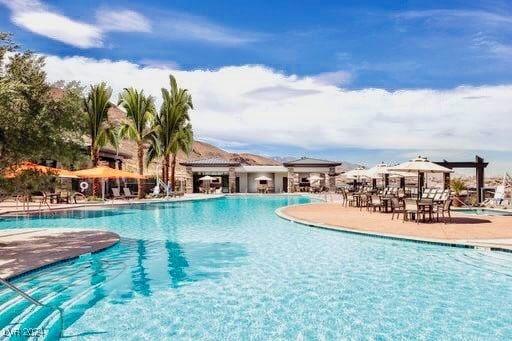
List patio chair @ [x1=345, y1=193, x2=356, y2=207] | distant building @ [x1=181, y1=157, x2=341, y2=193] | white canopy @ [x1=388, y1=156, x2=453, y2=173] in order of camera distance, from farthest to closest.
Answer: distant building @ [x1=181, y1=157, x2=341, y2=193]
patio chair @ [x1=345, y1=193, x2=356, y2=207]
white canopy @ [x1=388, y1=156, x2=453, y2=173]

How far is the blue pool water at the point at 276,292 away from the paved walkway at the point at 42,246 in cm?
29

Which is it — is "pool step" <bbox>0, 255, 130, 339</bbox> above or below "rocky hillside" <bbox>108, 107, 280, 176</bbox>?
below

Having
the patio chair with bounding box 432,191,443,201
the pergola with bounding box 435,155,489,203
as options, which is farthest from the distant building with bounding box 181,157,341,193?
the patio chair with bounding box 432,191,443,201

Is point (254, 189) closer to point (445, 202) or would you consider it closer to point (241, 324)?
point (445, 202)

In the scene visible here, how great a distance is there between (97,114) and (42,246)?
22768mm

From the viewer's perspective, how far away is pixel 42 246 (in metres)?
10.3

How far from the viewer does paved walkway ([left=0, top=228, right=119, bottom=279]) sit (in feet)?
26.7

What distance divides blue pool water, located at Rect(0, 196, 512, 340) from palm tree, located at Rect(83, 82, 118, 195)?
20.6 m

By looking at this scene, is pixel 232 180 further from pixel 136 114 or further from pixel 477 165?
pixel 477 165

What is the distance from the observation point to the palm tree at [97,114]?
3084 cm

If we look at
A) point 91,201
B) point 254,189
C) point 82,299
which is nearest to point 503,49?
point 82,299

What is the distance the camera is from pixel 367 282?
314 inches

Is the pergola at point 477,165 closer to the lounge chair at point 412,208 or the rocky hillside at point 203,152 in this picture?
the lounge chair at point 412,208

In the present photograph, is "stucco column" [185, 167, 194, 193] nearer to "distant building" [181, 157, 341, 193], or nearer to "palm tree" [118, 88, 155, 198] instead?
"distant building" [181, 157, 341, 193]
